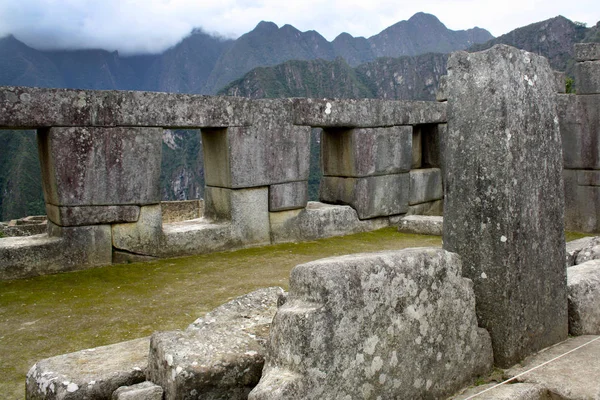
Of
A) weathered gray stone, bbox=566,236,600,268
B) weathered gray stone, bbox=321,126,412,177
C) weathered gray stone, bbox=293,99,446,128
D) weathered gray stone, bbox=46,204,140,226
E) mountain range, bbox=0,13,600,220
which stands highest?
mountain range, bbox=0,13,600,220

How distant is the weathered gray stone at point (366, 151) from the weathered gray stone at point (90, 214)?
3.38 metres

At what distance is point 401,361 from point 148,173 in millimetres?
4512

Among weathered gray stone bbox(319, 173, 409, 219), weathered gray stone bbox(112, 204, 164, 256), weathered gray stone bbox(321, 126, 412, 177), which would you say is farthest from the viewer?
weathered gray stone bbox(319, 173, 409, 219)

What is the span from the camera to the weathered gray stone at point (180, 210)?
1706 cm

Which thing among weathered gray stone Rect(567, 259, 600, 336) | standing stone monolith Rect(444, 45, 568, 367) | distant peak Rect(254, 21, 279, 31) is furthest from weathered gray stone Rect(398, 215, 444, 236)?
distant peak Rect(254, 21, 279, 31)

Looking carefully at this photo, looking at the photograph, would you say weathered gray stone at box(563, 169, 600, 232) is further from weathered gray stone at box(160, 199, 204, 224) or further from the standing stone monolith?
weathered gray stone at box(160, 199, 204, 224)

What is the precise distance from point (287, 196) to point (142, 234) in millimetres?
2072

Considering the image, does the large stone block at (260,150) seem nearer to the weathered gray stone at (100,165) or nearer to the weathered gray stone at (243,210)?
the weathered gray stone at (243,210)

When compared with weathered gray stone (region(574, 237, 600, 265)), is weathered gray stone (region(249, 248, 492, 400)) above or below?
above

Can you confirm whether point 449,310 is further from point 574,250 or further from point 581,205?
point 581,205

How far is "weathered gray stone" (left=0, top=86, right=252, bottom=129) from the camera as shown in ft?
18.9

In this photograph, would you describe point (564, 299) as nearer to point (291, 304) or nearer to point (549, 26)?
point (291, 304)

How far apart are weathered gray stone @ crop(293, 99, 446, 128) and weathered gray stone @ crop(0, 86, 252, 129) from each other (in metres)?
0.96

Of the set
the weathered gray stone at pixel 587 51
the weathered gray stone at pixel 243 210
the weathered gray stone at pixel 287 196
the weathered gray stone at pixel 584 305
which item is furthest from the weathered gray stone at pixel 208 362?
the weathered gray stone at pixel 587 51
